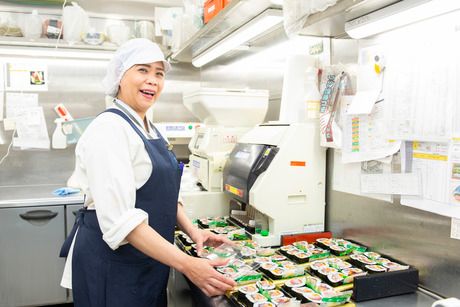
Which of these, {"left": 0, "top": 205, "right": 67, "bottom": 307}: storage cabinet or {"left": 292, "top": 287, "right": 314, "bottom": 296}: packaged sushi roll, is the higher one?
{"left": 292, "top": 287, "right": 314, "bottom": 296}: packaged sushi roll

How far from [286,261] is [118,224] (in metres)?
0.70

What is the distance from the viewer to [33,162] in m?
3.42

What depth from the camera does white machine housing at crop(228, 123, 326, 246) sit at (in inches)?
70.6

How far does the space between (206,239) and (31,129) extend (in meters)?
2.43

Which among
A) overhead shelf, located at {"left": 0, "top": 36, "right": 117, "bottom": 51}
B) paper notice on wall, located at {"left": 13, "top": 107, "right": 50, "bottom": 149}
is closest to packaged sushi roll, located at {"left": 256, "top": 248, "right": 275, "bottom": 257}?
overhead shelf, located at {"left": 0, "top": 36, "right": 117, "bottom": 51}

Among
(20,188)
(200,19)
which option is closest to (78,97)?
(20,188)

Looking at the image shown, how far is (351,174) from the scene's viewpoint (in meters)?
1.75

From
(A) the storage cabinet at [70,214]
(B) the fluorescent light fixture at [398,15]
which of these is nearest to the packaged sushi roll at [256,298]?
(B) the fluorescent light fixture at [398,15]

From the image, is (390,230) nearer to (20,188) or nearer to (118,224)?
(118,224)

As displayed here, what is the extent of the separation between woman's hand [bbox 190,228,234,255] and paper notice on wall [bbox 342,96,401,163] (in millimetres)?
653

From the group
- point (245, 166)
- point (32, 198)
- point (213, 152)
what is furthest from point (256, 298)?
point (32, 198)

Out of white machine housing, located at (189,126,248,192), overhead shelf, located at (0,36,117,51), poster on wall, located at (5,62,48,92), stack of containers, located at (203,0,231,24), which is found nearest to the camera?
stack of containers, located at (203,0,231,24)

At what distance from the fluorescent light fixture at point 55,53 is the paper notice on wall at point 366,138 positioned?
246 centimetres

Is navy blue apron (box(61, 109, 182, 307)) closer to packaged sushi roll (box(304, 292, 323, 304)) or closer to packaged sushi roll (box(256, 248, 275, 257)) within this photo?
packaged sushi roll (box(256, 248, 275, 257))
